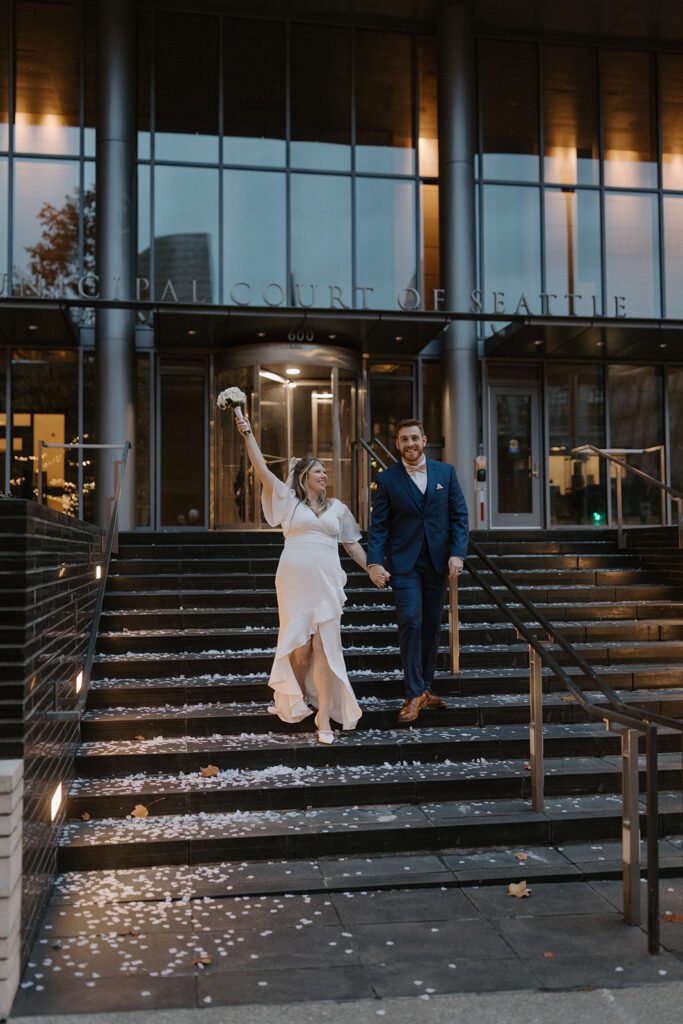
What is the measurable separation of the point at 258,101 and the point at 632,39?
7.05 meters

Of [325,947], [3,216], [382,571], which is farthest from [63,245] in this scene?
[325,947]

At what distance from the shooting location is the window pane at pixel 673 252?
1753 centimetres

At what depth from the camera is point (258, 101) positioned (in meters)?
16.8

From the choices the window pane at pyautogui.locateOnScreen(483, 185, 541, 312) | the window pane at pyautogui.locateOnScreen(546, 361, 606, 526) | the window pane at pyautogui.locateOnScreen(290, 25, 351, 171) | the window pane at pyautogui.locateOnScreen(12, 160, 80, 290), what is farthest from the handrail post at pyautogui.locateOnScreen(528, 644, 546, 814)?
the window pane at pyautogui.locateOnScreen(290, 25, 351, 171)

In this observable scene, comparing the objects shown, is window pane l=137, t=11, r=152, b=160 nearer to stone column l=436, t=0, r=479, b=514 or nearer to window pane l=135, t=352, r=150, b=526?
window pane l=135, t=352, r=150, b=526

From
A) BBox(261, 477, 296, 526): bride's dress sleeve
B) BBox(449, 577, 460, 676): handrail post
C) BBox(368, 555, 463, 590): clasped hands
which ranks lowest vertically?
BBox(449, 577, 460, 676): handrail post

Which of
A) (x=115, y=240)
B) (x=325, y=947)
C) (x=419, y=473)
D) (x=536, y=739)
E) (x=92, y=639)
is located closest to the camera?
(x=325, y=947)

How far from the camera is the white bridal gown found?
6234mm

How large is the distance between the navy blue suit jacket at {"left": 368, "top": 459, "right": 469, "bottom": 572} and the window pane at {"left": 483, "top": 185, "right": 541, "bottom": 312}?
35.7 feet

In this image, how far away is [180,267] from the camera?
1611 centimetres

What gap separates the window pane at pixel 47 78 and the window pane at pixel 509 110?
23.6 ft

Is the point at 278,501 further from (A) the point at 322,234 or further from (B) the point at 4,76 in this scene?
(B) the point at 4,76

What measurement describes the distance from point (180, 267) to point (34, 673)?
1296cm

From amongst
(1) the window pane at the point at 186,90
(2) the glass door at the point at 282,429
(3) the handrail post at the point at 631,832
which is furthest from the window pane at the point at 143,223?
(3) the handrail post at the point at 631,832
